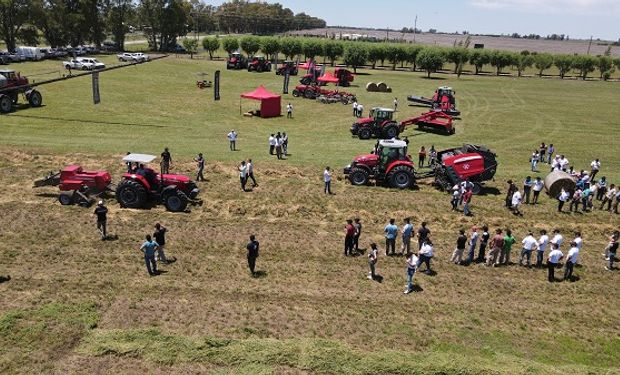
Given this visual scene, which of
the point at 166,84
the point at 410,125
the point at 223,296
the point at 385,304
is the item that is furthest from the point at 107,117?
the point at 385,304

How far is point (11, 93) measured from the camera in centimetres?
3078

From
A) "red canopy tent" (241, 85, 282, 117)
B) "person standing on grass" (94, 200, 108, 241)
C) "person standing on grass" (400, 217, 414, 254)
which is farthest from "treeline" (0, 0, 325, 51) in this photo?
"person standing on grass" (400, 217, 414, 254)

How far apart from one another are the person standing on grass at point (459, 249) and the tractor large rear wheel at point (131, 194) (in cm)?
1040

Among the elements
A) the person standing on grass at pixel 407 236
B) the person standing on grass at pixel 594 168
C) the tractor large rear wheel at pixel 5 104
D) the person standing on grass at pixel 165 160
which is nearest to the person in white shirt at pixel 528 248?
the person standing on grass at pixel 407 236

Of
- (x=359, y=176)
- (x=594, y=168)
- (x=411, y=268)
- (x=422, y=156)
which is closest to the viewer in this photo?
(x=411, y=268)

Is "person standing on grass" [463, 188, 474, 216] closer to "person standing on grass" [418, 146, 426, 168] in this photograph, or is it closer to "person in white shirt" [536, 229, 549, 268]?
"person in white shirt" [536, 229, 549, 268]

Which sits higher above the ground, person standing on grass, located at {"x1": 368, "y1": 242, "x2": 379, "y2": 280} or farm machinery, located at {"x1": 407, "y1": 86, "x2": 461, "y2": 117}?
farm machinery, located at {"x1": 407, "y1": 86, "x2": 461, "y2": 117}

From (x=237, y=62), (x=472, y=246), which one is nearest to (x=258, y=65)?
(x=237, y=62)

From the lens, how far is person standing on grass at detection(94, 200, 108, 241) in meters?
14.0

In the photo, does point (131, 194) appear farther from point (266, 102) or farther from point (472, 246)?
point (266, 102)

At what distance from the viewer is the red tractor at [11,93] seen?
2958 centimetres

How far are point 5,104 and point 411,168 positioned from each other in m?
25.3

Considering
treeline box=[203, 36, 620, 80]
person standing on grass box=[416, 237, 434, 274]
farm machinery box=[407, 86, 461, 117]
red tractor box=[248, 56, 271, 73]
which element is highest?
treeline box=[203, 36, 620, 80]

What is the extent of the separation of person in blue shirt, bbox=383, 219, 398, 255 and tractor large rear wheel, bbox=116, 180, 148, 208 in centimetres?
837
